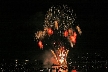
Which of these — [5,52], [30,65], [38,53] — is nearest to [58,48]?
[30,65]

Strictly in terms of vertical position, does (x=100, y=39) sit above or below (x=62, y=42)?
above

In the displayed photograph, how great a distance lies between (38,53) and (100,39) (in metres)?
14.1

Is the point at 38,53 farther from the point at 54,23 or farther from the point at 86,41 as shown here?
the point at 54,23

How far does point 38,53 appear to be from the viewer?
61.7m

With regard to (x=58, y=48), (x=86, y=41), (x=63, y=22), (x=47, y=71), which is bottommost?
(x=47, y=71)

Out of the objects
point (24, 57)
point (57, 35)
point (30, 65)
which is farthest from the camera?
point (24, 57)

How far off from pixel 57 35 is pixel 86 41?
89.4 ft

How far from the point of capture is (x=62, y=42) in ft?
133

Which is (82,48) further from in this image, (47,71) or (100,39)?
(47,71)

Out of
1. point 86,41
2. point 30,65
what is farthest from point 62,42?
point 86,41

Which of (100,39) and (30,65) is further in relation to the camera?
(100,39)

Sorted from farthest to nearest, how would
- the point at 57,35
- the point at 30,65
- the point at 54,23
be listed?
the point at 57,35, the point at 54,23, the point at 30,65

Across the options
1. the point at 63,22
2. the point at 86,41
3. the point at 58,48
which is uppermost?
the point at 86,41

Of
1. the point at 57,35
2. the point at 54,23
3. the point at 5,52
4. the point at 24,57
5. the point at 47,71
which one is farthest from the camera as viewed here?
the point at 5,52
